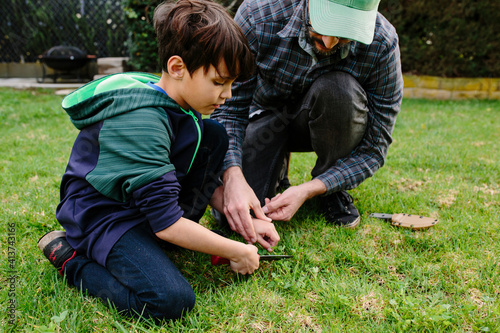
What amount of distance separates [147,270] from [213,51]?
2.53ft

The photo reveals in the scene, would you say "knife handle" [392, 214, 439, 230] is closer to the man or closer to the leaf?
the man

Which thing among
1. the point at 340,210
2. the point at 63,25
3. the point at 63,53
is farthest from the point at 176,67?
the point at 63,25

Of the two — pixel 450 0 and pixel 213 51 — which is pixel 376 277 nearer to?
pixel 213 51

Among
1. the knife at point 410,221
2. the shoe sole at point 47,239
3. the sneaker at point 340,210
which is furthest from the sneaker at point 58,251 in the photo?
the knife at point 410,221

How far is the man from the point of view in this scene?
1.86m

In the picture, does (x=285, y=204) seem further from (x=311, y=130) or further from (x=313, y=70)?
(x=313, y=70)

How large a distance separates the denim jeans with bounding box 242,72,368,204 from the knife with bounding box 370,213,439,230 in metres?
0.40

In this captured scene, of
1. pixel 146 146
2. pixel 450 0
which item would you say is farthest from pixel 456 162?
pixel 450 0

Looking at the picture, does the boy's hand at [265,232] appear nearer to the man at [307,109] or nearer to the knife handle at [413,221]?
the man at [307,109]

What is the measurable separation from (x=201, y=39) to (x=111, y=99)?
365 millimetres

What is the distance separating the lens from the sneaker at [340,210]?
81.0 inches

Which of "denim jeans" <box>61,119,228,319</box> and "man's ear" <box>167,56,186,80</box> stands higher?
"man's ear" <box>167,56,186,80</box>

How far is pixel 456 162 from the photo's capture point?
3088 millimetres

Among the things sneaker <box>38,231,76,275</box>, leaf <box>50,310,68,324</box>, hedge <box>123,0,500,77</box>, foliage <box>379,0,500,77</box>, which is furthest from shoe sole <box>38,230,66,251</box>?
foliage <box>379,0,500,77</box>
